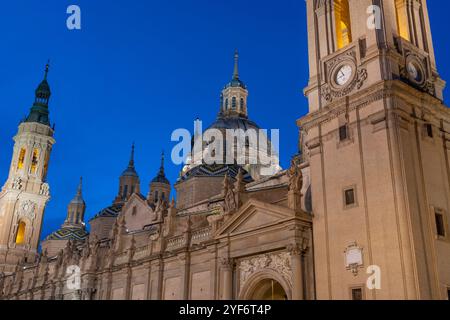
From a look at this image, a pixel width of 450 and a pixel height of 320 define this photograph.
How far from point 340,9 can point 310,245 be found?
13223 mm

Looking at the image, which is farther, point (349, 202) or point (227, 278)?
point (227, 278)

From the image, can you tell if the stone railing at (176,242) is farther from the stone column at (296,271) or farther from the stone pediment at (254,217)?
the stone column at (296,271)

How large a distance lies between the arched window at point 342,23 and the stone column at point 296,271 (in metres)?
11.0

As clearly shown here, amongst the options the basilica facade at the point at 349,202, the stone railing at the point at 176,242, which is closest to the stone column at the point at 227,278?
the basilica facade at the point at 349,202

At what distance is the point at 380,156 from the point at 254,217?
7.90m

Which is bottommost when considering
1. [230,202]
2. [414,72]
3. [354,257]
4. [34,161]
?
[354,257]

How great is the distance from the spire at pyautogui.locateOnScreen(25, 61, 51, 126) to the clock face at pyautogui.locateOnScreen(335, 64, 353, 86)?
58350 millimetres

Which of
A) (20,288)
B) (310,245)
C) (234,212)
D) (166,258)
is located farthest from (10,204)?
(310,245)

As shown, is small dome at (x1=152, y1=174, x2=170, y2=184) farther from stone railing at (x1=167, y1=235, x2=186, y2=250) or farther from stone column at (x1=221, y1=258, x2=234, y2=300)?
stone column at (x1=221, y1=258, x2=234, y2=300)

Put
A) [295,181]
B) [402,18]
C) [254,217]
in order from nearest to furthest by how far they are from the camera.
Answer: [295,181], [402,18], [254,217]

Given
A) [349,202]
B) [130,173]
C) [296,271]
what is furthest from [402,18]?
[130,173]

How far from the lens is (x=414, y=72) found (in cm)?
2453

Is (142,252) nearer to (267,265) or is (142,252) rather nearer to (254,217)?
(254,217)

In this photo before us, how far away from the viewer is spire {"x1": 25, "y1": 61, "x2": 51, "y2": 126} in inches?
2899
